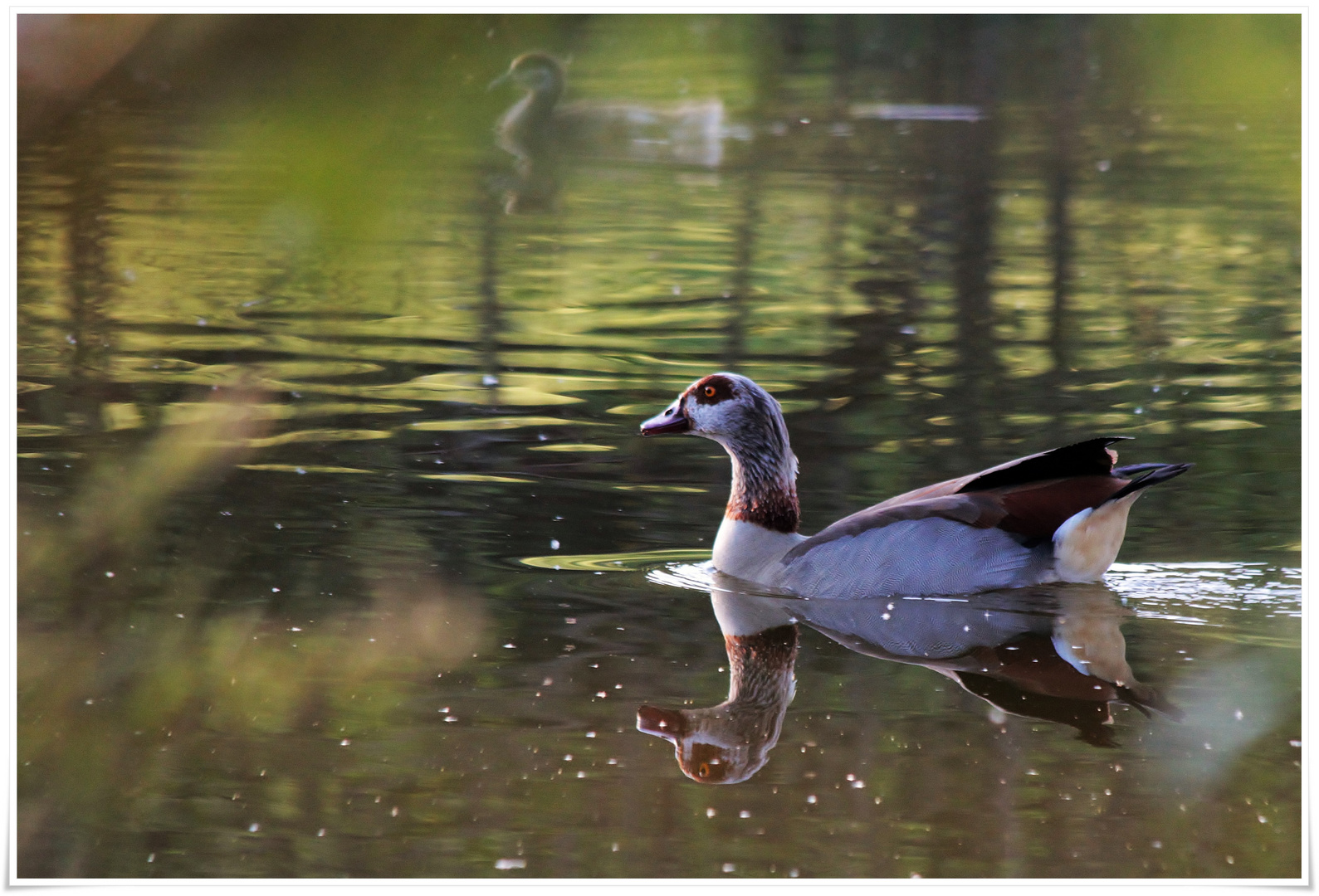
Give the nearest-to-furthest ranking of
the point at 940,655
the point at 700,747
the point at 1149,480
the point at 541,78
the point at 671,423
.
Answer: the point at 700,747, the point at 940,655, the point at 1149,480, the point at 671,423, the point at 541,78

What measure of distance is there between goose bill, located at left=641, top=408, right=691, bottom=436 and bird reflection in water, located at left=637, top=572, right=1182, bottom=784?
0.82m

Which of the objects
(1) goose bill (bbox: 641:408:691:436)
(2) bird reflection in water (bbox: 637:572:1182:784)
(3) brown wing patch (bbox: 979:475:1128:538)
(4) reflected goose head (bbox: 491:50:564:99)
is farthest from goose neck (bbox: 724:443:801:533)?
(4) reflected goose head (bbox: 491:50:564:99)

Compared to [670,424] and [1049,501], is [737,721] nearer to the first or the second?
[1049,501]

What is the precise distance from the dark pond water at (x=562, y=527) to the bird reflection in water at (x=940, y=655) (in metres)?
0.03

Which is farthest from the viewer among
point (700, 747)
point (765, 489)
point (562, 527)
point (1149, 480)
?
point (562, 527)

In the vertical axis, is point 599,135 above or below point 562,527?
below

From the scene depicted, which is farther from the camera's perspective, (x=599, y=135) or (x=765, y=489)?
(x=599, y=135)

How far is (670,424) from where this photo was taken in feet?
25.6

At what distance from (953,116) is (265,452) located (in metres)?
19.5

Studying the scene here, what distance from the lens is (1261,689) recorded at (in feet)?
19.6

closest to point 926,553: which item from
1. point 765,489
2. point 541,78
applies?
point 765,489

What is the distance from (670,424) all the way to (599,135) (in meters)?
15.9

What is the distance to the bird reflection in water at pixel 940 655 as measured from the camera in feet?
18.2

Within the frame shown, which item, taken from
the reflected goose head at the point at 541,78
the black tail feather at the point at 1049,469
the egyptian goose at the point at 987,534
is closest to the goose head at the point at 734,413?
the egyptian goose at the point at 987,534
